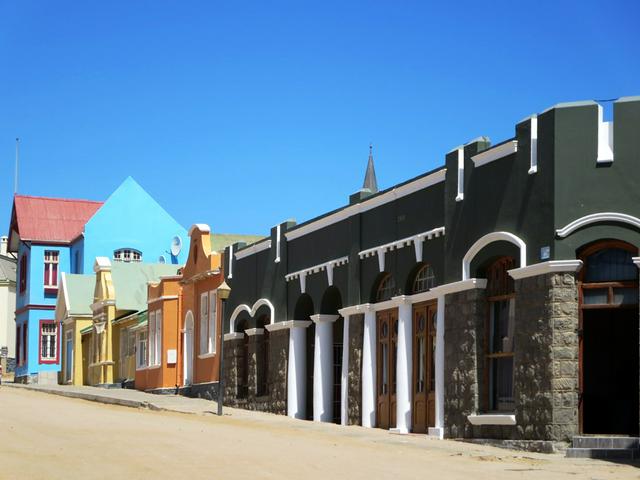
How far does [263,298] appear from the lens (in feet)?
106

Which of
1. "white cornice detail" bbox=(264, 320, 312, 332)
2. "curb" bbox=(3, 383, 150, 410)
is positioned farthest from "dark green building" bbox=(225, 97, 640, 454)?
"curb" bbox=(3, 383, 150, 410)

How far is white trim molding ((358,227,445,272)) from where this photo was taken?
77.6 feet

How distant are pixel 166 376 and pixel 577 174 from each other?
71.0 ft

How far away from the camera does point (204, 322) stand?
36938 millimetres

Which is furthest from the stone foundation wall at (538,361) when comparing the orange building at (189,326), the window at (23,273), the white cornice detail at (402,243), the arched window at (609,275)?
the window at (23,273)

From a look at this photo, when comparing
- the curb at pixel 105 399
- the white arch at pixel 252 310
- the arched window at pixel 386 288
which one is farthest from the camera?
the white arch at pixel 252 310

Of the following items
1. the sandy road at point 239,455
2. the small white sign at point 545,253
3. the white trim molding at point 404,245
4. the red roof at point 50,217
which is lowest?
the sandy road at point 239,455

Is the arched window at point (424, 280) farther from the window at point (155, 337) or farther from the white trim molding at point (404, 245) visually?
the window at point (155, 337)

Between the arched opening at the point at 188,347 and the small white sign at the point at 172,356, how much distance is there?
32 centimetres

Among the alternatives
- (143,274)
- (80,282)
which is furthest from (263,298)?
(80,282)

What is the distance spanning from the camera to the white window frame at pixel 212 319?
35.8 metres

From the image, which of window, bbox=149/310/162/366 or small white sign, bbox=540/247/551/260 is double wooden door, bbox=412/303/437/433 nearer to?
small white sign, bbox=540/247/551/260

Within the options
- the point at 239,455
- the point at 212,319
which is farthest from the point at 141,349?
the point at 239,455

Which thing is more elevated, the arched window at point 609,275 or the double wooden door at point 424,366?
the arched window at point 609,275
